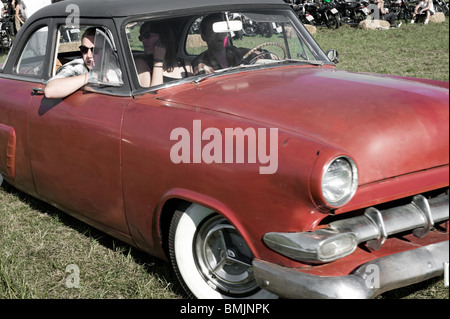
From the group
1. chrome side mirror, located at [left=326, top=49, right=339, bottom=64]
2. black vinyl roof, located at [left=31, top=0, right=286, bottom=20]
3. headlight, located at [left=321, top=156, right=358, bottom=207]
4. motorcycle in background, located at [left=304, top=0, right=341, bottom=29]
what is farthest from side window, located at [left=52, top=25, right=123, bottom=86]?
motorcycle in background, located at [left=304, top=0, right=341, bottom=29]

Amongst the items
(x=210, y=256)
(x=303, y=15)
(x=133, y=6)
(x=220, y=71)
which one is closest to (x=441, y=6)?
(x=303, y=15)

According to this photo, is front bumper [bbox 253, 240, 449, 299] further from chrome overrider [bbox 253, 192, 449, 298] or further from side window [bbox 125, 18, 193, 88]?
side window [bbox 125, 18, 193, 88]

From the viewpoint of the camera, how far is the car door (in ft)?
10.0

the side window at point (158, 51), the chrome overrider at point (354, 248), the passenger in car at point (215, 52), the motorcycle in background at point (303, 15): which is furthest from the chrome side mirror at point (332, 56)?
the motorcycle in background at point (303, 15)

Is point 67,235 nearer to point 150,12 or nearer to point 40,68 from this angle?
point 40,68

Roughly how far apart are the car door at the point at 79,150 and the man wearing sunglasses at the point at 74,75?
0.05 meters

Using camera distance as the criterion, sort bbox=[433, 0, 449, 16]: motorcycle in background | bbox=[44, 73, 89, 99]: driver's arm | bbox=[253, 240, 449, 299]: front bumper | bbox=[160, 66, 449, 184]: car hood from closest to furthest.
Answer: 1. bbox=[253, 240, 449, 299]: front bumper
2. bbox=[160, 66, 449, 184]: car hood
3. bbox=[44, 73, 89, 99]: driver's arm
4. bbox=[433, 0, 449, 16]: motorcycle in background

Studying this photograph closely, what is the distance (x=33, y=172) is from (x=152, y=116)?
51.9 inches

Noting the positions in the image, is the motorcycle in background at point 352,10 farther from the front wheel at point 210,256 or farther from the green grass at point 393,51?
the front wheel at point 210,256

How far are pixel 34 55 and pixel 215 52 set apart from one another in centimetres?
148

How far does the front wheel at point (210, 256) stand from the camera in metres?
2.65

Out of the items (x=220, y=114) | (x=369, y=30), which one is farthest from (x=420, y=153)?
(x=369, y=30)

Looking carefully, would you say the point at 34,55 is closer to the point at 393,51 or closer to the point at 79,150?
the point at 79,150

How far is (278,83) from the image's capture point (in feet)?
10.1
